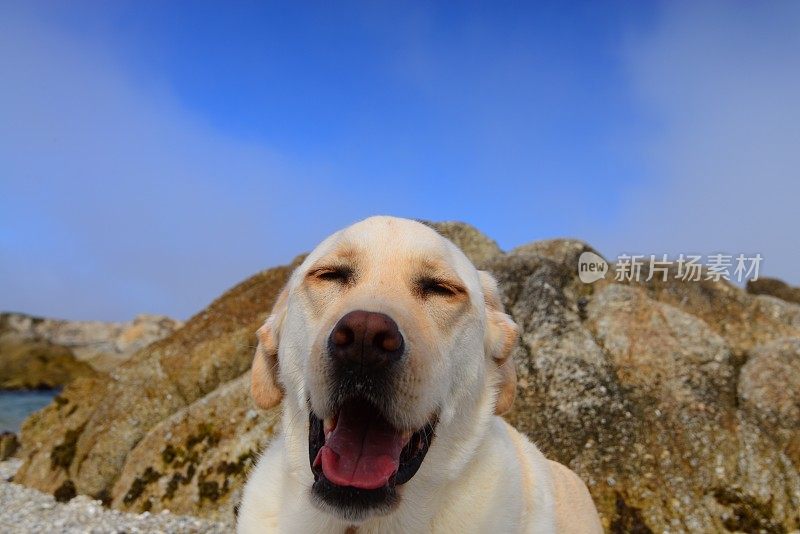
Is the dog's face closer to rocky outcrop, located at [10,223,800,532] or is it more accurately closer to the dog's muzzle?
the dog's muzzle

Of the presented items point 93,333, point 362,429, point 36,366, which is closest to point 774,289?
point 362,429

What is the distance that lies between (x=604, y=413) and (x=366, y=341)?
6082 mm

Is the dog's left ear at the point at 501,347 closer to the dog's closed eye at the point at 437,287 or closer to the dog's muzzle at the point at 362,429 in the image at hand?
the dog's closed eye at the point at 437,287

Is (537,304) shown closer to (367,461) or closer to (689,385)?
(689,385)

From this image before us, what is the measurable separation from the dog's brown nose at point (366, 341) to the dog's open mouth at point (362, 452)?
9.5 inches

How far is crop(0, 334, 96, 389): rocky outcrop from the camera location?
1918 inches

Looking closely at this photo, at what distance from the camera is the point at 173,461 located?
7.84m

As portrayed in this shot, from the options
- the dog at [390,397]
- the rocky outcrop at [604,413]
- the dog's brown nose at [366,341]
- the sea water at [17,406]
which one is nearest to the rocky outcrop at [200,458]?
the rocky outcrop at [604,413]

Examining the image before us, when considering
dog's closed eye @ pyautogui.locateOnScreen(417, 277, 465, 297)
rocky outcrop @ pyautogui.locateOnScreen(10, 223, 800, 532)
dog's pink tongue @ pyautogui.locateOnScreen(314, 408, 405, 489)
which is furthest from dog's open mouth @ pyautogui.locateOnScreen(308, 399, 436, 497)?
rocky outcrop @ pyautogui.locateOnScreen(10, 223, 800, 532)

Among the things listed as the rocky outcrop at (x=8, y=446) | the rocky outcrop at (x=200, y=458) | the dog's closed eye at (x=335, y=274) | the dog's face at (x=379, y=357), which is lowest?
the rocky outcrop at (x=8, y=446)

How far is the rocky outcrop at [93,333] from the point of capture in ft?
216

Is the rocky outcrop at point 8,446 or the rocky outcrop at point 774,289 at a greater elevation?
the rocky outcrop at point 774,289

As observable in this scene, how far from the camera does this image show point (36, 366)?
1994 inches

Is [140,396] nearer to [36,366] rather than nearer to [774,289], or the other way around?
[774,289]
